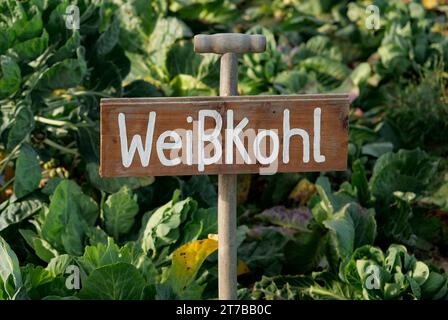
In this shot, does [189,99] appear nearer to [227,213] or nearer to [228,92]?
[228,92]

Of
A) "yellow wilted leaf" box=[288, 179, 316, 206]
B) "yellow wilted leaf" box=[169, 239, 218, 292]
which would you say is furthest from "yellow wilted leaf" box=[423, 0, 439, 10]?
"yellow wilted leaf" box=[169, 239, 218, 292]

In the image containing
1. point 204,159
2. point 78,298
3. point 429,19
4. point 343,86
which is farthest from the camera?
point 429,19

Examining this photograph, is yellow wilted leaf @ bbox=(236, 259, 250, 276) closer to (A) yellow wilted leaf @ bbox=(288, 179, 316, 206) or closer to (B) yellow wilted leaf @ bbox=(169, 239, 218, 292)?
(B) yellow wilted leaf @ bbox=(169, 239, 218, 292)

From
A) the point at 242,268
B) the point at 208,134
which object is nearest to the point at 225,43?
the point at 208,134

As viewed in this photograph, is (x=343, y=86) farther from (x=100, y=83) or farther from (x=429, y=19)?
(x=100, y=83)

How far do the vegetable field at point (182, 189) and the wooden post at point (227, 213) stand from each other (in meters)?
0.42

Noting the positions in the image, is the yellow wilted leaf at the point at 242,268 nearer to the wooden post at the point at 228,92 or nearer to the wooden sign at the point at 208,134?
Result: the wooden post at the point at 228,92

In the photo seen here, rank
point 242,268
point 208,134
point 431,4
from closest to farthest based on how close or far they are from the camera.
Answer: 1. point 208,134
2. point 242,268
3. point 431,4

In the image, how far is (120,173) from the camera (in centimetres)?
221

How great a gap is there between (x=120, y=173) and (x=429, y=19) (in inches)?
130

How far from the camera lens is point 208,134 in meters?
2.21

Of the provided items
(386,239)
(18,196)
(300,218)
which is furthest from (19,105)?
(386,239)

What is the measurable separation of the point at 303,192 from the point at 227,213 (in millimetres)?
1574

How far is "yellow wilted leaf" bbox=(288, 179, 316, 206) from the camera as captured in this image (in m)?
3.88
